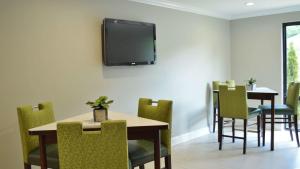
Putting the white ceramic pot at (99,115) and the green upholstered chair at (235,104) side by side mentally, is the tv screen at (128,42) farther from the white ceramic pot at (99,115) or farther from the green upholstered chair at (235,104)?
the white ceramic pot at (99,115)

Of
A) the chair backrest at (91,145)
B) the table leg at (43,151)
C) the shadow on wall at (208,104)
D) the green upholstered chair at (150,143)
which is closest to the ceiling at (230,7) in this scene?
the shadow on wall at (208,104)

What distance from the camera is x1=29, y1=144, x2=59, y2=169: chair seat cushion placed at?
2.55 metres

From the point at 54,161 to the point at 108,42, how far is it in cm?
186

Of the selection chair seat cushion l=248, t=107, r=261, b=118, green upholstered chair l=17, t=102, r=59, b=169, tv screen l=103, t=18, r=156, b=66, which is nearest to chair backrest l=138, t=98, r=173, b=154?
green upholstered chair l=17, t=102, r=59, b=169

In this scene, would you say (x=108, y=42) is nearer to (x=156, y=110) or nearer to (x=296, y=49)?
(x=156, y=110)

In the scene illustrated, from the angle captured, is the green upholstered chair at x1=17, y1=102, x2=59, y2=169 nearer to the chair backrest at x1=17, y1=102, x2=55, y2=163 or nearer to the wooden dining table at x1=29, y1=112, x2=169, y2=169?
the chair backrest at x1=17, y1=102, x2=55, y2=163

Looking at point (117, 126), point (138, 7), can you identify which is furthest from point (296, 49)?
point (117, 126)

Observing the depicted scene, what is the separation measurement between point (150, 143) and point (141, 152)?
221mm

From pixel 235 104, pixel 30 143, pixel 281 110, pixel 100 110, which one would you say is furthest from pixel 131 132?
pixel 281 110

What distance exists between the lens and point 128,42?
4254 mm

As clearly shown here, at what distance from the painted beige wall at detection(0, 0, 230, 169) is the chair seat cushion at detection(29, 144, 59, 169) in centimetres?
64

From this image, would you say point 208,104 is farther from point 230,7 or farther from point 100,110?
point 100,110

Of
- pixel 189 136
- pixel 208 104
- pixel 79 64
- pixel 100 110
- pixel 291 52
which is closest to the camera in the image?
pixel 100 110

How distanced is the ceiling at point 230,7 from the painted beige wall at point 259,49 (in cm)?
13
